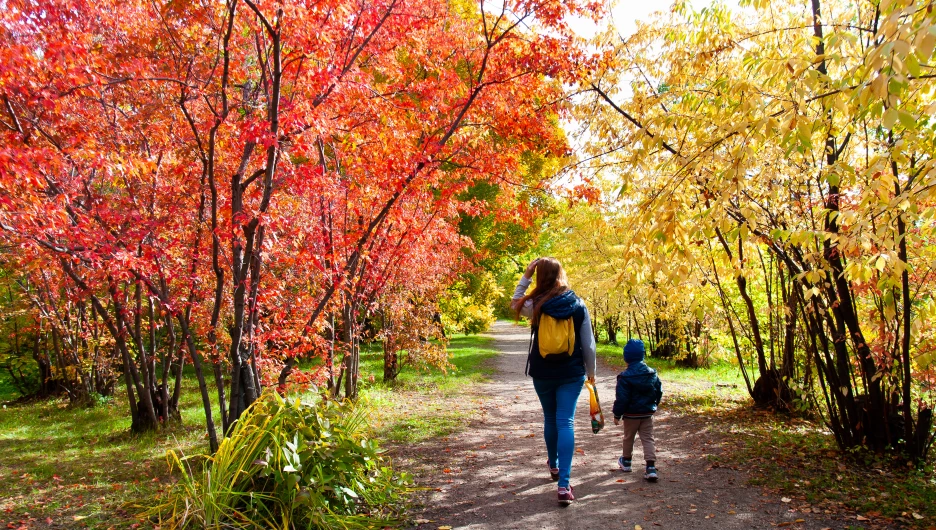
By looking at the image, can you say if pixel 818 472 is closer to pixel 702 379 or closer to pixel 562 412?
pixel 562 412

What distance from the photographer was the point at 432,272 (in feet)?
37.3

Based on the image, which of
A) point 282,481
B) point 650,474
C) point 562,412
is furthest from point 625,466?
point 282,481

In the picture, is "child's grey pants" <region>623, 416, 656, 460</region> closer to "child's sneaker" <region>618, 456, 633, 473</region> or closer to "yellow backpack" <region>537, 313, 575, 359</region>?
"child's sneaker" <region>618, 456, 633, 473</region>

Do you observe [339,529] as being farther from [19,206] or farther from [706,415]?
[706,415]

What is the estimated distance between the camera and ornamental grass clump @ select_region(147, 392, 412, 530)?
333cm

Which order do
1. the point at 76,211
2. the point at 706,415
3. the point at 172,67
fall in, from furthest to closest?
the point at 706,415
the point at 172,67
the point at 76,211

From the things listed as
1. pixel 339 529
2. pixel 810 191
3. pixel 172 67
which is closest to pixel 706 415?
pixel 810 191

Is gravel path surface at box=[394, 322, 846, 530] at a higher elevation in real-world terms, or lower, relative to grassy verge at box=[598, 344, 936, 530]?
higher

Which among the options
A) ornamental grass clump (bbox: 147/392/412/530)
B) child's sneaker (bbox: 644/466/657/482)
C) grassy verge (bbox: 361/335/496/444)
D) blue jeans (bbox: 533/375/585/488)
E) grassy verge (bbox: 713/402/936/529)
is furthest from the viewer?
grassy verge (bbox: 361/335/496/444)

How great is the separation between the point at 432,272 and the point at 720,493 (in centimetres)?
759

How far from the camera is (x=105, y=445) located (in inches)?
334

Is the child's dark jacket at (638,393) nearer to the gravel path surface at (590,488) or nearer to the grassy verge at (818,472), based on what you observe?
the gravel path surface at (590,488)

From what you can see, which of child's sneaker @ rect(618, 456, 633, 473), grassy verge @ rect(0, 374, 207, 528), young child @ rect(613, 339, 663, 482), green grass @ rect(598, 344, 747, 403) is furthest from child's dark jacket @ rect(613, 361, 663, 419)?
green grass @ rect(598, 344, 747, 403)

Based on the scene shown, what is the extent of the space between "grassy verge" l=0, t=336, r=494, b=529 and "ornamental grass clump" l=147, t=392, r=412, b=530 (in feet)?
3.54
